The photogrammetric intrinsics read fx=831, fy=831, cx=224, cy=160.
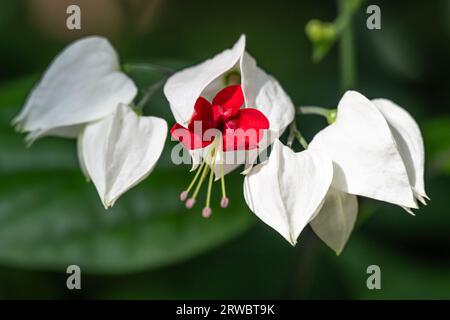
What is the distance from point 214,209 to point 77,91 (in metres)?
0.31

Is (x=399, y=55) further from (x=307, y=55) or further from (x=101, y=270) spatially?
(x=101, y=270)

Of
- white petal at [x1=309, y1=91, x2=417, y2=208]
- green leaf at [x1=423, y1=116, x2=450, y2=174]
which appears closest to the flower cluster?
white petal at [x1=309, y1=91, x2=417, y2=208]

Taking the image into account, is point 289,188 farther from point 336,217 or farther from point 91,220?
point 91,220

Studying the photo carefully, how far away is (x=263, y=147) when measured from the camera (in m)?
0.82

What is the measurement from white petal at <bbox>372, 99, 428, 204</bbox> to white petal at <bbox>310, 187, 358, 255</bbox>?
6 centimetres

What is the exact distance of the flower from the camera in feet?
2.65

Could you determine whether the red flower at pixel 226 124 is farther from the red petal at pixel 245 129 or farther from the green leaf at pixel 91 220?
the green leaf at pixel 91 220

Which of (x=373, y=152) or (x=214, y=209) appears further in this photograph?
(x=214, y=209)

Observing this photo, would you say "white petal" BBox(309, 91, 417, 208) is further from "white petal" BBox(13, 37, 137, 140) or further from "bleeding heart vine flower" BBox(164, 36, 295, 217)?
"white petal" BBox(13, 37, 137, 140)

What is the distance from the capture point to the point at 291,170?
0.81 metres

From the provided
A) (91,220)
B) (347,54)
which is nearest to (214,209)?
(91,220)

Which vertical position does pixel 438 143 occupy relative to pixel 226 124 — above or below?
below

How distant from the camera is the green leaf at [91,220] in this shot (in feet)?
3.65

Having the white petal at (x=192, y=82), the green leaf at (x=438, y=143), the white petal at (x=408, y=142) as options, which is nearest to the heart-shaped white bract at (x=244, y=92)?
the white petal at (x=192, y=82)
